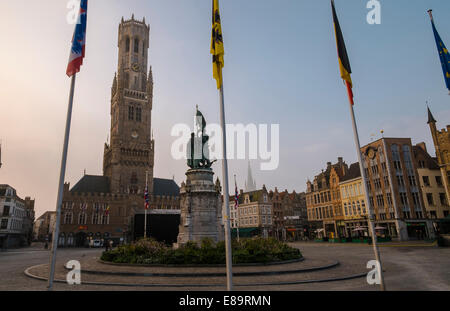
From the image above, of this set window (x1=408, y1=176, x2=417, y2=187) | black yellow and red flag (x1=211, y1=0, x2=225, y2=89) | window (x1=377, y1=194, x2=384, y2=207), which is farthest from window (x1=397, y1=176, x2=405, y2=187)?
black yellow and red flag (x1=211, y1=0, x2=225, y2=89)

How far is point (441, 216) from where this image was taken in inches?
1764

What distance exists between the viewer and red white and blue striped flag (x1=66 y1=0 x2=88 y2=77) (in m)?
10.0

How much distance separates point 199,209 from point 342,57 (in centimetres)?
1515

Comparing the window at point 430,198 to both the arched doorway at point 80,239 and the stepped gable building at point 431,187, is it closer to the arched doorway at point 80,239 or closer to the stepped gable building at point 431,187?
the stepped gable building at point 431,187

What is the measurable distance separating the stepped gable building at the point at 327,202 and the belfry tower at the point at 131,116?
42670mm

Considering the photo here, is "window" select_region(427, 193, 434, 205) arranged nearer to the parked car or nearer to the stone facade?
the parked car

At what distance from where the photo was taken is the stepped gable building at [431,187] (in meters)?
45.1

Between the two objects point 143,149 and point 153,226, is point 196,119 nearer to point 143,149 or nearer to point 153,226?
point 153,226

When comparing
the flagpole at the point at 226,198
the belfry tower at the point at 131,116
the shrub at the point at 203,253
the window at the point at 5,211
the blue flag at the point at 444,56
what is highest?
the belfry tower at the point at 131,116

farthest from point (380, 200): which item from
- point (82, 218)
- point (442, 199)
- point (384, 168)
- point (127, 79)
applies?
point (127, 79)

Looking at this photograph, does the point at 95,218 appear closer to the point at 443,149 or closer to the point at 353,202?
the point at 353,202

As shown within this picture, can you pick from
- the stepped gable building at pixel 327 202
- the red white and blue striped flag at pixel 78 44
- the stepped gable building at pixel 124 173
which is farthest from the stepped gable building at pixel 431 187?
the red white and blue striped flag at pixel 78 44
